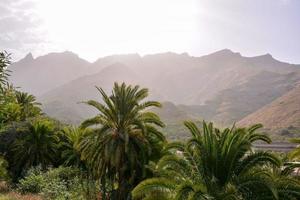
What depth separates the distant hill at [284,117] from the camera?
10410cm

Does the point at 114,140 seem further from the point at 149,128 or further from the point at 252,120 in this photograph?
the point at 252,120

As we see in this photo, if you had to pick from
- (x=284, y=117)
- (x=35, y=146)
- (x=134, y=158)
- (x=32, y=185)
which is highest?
(x=284, y=117)

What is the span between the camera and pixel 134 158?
75.4 feet

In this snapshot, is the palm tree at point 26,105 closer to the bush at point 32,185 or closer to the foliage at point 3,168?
the foliage at point 3,168

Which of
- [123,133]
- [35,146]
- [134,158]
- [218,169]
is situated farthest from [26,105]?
[218,169]

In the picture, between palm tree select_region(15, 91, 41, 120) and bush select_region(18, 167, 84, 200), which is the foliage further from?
palm tree select_region(15, 91, 41, 120)

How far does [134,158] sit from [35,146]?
1710cm

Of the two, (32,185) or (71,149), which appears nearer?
(32,185)

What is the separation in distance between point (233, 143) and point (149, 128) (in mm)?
10067

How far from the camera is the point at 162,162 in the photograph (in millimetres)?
14883

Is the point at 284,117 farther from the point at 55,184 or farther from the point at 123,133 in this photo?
the point at 123,133

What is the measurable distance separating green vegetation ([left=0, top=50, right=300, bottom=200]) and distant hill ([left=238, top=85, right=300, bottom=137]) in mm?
72676

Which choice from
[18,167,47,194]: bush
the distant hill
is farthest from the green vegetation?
the distant hill

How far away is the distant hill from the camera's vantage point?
10410 cm
